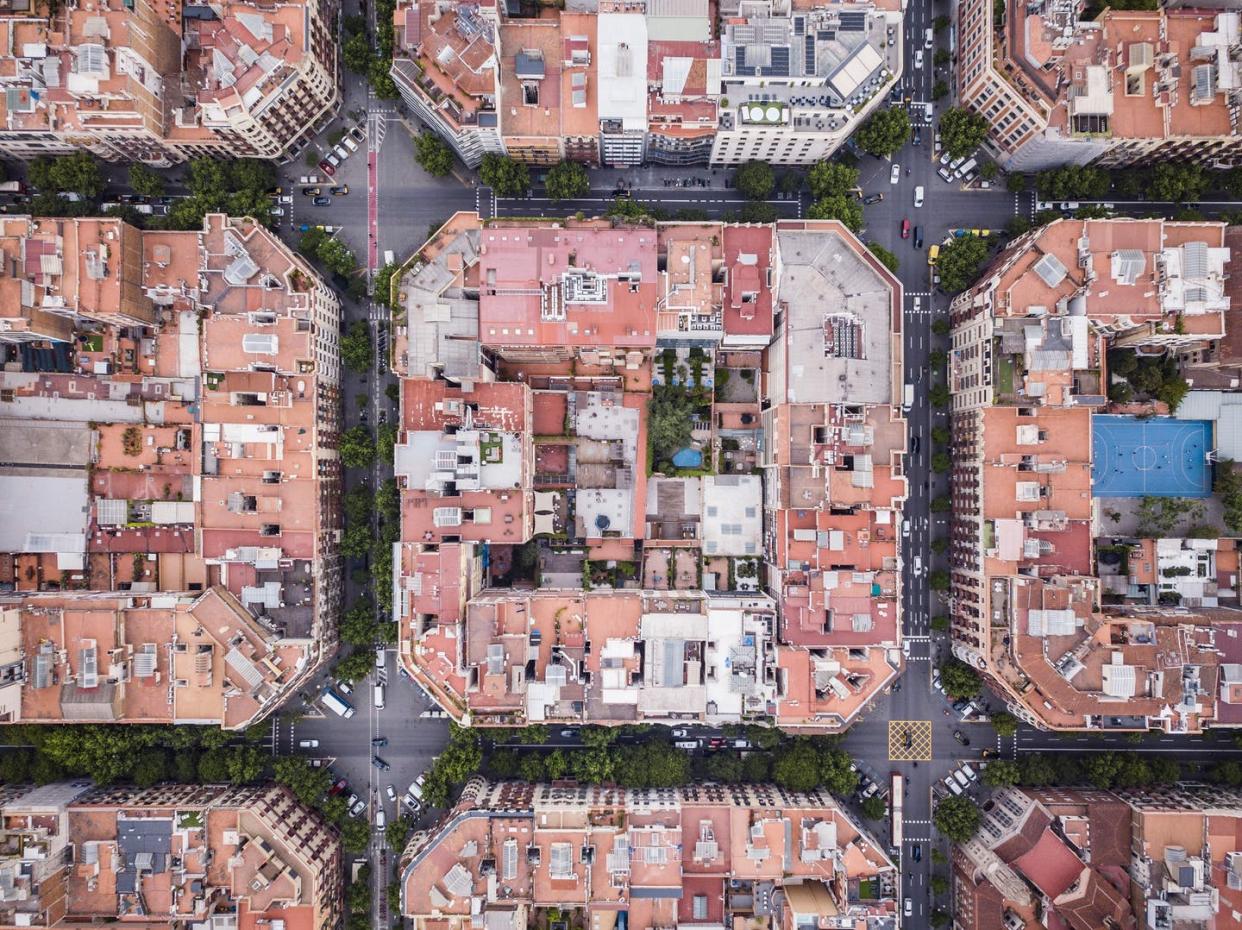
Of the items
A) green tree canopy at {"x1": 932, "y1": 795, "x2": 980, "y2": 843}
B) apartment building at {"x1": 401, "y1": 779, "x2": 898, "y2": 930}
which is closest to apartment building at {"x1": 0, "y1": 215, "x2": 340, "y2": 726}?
apartment building at {"x1": 401, "y1": 779, "x2": 898, "y2": 930}

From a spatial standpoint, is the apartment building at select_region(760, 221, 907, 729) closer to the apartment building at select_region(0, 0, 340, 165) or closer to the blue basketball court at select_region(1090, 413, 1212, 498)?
the blue basketball court at select_region(1090, 413, 1212, 498)

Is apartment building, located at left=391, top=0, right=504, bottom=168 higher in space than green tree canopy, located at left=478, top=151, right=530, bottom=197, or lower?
higher

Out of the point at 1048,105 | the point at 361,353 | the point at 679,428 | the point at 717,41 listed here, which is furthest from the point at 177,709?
the point at 1048,105

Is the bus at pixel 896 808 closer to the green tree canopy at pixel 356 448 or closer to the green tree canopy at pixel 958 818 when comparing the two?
the green tree canopy at pixel 958 818

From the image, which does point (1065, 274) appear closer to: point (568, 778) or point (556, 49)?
point (556, 49)

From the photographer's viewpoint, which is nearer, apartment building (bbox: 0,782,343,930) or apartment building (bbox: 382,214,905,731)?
apartment building (bbox: 382,214,905,731)

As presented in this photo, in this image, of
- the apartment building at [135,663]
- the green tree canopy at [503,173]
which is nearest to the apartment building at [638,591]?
the green tree canopy at [503,173]
